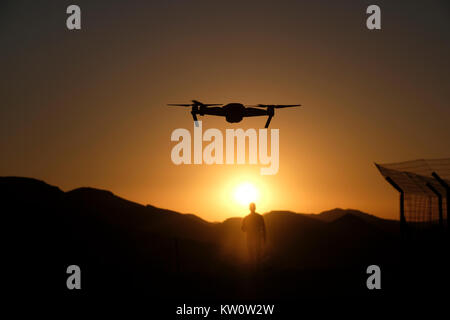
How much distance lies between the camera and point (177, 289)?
14.6m

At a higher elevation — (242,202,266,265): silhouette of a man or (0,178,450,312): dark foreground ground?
(242,202,266,265): silhouette of a man

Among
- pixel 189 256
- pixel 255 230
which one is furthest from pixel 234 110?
pixel 189 256

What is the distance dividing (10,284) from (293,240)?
4591cm

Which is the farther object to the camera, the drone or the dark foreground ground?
the drone

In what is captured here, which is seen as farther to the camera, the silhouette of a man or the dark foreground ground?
the silhouette of a man

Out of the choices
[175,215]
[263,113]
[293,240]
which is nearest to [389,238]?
[293,240]

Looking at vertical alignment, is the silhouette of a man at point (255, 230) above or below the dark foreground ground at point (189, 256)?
above

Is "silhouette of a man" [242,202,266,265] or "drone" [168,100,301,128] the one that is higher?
"drone" [168,100,301,128]

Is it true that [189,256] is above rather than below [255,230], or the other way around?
below

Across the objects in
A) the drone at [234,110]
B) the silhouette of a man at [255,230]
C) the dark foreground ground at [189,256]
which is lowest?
the dark foreground ground at [189,256]

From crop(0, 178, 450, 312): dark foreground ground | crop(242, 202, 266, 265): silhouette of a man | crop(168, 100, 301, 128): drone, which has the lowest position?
crop(0, 178, 450, 312): dark foreground ground

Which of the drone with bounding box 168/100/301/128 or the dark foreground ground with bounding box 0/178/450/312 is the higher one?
the drone with bounding box 168/100/301/128

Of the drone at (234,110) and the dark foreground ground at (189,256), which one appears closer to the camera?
the dark foreground ground at (189,256)

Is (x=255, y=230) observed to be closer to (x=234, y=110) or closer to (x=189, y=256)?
(x=234, y=110)
